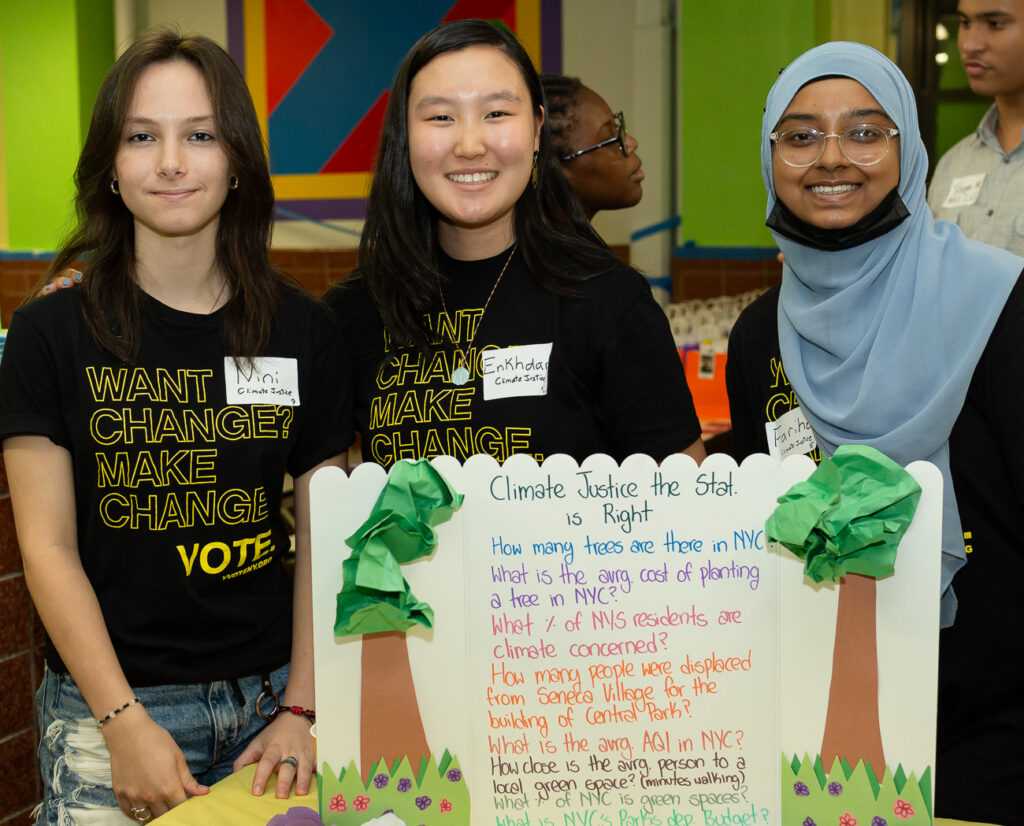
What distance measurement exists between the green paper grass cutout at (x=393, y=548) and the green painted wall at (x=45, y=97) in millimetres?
6474

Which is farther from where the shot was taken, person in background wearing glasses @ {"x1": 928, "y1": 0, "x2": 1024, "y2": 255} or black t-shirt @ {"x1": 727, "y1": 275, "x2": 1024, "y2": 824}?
person in background wearing glasses @ {"x1": 928, "y1": 0, "x2": 1024, "y2": 255}

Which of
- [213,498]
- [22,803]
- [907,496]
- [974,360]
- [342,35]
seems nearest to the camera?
[907,496]

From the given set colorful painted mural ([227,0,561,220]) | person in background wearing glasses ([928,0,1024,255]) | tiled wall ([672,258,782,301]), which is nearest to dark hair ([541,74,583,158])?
person in background wearing glasses ([928,0,1024,255])

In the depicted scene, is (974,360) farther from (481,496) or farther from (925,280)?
(481,496)

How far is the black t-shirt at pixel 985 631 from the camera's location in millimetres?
1385

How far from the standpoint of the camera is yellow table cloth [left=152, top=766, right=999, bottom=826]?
1.30m

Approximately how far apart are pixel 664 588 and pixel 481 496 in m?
0.23

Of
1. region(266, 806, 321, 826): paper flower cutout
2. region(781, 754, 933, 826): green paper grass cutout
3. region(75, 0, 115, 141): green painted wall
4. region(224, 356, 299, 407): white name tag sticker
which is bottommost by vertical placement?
region(266, 806, 321, 826): paper flower cutout

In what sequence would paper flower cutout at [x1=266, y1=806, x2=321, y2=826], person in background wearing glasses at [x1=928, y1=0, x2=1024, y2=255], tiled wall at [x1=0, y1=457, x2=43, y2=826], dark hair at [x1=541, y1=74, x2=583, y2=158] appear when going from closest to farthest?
paper flower cutout at [x1=266, y1=806, x2=321, y2=826] < tiled wall at [x1=0, y1=457, x2=43, y2=826] < dark hair at [x1=541, y1=74, x2=583, y2=158] < person in background wearing glasses at [x1=928, y1=0, x2=1024, y2=255]

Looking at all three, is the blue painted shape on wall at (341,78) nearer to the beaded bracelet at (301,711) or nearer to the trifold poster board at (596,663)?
the beaded bracelet at (301,711)

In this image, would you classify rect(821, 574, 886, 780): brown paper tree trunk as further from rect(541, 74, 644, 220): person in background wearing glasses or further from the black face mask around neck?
rect(541, 74, 644, 220): person in background wearing glasses

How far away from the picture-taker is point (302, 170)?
6941 millimetres

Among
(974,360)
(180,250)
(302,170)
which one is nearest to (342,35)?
(302,170)

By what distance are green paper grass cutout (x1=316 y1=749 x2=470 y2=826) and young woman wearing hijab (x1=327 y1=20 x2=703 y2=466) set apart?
0.45m
